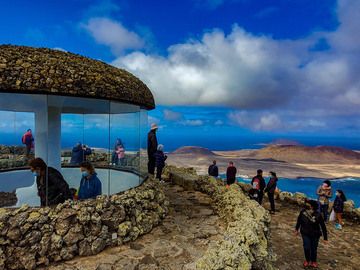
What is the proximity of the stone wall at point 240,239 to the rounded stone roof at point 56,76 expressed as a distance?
16.7ft

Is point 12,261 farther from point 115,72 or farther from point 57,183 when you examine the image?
point 115,72

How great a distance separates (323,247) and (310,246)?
9.97ft

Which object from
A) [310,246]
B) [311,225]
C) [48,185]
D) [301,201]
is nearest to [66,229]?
[48,185]

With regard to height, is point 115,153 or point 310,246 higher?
point 115,153

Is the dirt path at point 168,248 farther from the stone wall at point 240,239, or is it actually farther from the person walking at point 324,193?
the person walking at point 324,193

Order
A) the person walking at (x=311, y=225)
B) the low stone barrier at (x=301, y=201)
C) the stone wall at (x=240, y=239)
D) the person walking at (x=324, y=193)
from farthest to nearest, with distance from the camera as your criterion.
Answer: the low stone barrier at (x=301, y=201) → the person walking at (x=324, y=193) → the person walking at (x=311, y=225) → the stone wall at (x=240, y=239)

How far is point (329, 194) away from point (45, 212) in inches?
478

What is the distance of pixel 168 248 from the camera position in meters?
7.84

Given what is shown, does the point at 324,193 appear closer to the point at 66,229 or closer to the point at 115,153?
the point at 115,153

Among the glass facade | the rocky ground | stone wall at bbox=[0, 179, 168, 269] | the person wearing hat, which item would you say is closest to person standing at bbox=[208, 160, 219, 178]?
the rocky ground

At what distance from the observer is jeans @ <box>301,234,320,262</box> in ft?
28.1

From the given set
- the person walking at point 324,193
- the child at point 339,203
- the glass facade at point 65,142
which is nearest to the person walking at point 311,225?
the person walking at point 324,193

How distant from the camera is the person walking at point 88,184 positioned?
857 centimetres

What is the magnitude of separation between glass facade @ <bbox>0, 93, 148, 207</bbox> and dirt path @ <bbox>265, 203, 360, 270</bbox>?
234 inches
